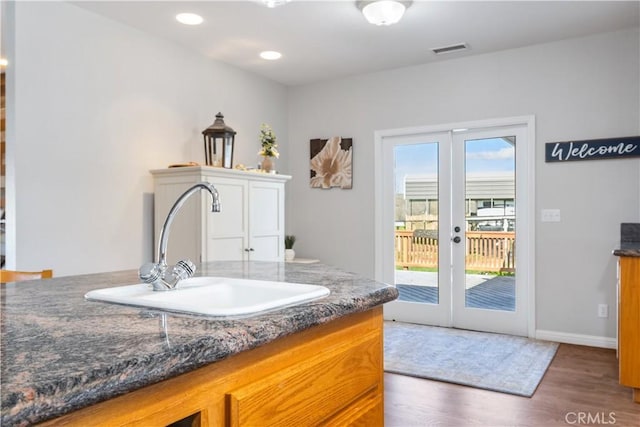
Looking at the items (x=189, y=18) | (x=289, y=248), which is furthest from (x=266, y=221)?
(x=189, y=18)

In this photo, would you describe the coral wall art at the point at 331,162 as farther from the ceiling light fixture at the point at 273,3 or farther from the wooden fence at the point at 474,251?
the ceiling light fixture at the point at 273,3

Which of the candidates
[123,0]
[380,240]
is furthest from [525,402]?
[123,0]

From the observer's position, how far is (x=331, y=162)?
526 cm

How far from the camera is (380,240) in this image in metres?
5.02

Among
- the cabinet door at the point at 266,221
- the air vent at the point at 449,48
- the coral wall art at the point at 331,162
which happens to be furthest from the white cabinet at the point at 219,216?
the air vent at the point at 449,48

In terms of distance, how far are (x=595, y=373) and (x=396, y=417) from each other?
5.23 ft

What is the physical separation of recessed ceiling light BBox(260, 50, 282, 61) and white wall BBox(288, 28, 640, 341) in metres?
1.08

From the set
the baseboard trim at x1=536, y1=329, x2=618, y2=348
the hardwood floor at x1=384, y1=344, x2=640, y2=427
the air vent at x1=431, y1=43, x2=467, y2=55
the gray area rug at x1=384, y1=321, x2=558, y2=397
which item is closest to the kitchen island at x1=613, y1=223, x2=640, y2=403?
the hardwood floor at x1=384, y1=344, x2=640, y2=427

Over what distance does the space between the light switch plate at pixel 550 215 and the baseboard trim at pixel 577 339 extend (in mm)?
966

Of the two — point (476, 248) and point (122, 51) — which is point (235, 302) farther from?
point (476, 248)

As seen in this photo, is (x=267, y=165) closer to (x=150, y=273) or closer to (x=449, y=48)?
(x=449, y=48)

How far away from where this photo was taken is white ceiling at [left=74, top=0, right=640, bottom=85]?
3398 millimetres

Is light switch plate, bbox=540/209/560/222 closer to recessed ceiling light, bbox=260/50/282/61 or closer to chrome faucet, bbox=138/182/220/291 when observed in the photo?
recessed ceiling light, bbox=260/50/282/61

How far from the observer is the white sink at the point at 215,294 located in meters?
1.16
